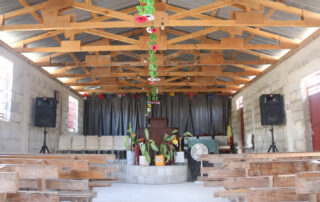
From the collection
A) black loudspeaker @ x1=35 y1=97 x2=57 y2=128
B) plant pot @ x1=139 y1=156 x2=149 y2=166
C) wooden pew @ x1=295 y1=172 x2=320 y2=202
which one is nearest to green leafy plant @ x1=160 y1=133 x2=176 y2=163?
plant pot @ x1=139 y1=156 x2=149 y2=166

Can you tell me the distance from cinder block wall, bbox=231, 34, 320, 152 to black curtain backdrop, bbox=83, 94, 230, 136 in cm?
393

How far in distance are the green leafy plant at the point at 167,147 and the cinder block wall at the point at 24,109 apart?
362 centimetres

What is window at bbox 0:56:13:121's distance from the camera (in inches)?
267

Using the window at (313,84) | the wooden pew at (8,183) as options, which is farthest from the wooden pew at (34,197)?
the window at (313,84)

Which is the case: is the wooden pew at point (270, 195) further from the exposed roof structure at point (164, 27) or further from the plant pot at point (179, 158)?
the plant pot at point (179, 158)

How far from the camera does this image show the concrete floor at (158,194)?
4602 millimetres

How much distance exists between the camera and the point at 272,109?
813cm

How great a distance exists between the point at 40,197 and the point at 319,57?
6180 millimetres

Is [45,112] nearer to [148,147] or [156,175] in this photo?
[148,147]

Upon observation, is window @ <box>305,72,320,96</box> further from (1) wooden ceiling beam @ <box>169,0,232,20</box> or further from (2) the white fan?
(2) the white fan

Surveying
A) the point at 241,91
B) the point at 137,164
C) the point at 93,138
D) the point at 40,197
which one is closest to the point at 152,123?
the point at 137,164

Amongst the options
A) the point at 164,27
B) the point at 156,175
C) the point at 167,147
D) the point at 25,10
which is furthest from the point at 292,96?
the point at 25,10

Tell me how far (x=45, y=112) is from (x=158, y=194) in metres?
4.78

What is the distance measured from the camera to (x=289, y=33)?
22.4 feet
